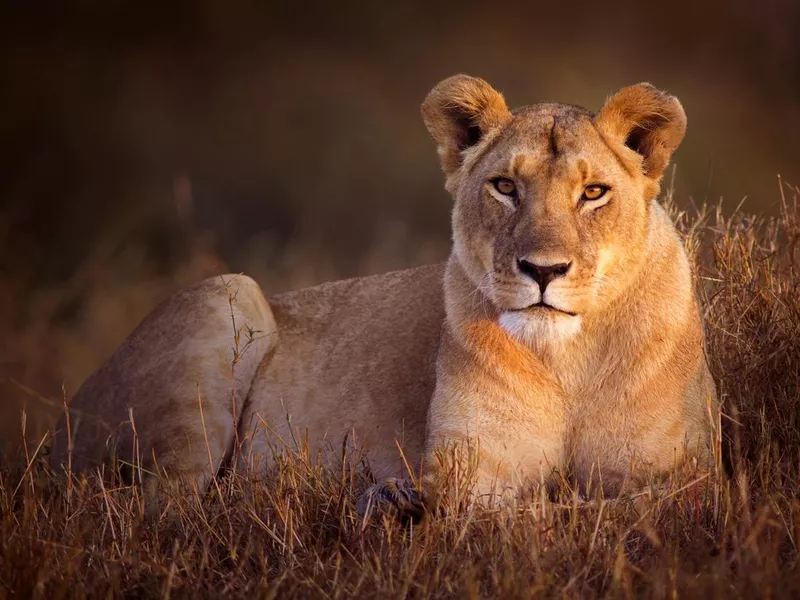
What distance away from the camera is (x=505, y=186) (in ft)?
13.4

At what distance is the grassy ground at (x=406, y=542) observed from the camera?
3109mm

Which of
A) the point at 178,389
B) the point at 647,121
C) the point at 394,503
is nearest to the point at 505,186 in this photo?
the point at 647,121

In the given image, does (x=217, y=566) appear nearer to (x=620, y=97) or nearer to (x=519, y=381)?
(x=519, y=381)

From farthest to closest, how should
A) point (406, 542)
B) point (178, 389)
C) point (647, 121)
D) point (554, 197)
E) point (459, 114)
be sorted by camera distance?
point (178, 389)
point (459, 114)
point (647, 121)
point (554, 197)
point (406, 542)

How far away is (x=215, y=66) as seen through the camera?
91.1 ft

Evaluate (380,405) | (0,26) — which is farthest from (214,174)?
(380,405)

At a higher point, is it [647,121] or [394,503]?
[647,121]

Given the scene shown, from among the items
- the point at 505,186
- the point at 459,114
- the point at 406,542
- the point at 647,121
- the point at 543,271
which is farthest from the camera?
the point at 459,114

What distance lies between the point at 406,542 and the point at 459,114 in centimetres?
163

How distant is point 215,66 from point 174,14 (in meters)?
1.46

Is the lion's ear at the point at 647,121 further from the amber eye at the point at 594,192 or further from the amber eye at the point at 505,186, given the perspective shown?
the amber eye at the point at 505,186

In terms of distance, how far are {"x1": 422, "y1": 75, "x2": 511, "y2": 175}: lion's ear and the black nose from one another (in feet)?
2.59

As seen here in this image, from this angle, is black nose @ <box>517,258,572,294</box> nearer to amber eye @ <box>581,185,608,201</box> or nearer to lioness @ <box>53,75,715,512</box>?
lioness @ <box>53,75,715,512</box>

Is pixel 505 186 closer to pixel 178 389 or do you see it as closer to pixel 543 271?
pixel 543 271
